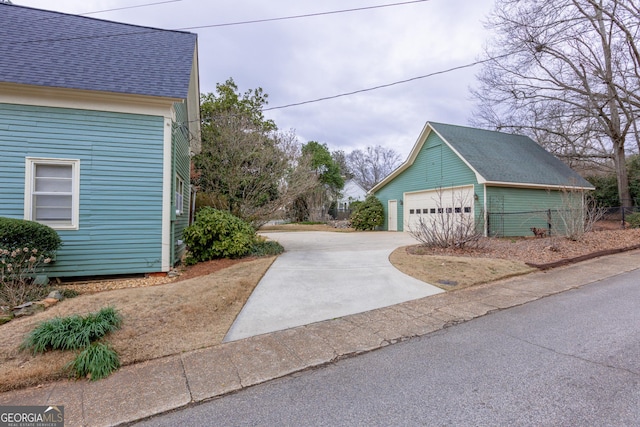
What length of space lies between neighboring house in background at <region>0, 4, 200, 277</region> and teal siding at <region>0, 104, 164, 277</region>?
0.02 meters

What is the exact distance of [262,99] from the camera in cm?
2164

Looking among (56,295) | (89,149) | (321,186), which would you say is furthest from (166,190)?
(321,186)

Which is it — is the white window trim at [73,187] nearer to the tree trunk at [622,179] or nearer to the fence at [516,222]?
the fence at [516,222]

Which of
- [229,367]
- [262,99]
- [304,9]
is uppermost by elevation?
[262,99]

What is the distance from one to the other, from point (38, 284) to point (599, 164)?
28921mm

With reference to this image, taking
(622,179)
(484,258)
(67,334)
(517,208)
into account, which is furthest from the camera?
(622,179)

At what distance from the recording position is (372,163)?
47156 millimetres

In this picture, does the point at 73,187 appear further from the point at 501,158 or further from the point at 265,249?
the point at 501,158

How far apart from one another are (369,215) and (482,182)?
7702 mm

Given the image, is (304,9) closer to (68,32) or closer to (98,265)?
(68,32)

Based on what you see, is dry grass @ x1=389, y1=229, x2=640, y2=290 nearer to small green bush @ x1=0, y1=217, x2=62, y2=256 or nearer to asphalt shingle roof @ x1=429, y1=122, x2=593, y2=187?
asphalt shingle roof @ x1=429, y1=122, x2=593, y2=187

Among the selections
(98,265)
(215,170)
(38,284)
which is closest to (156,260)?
(98,265)

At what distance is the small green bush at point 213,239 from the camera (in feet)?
25.5

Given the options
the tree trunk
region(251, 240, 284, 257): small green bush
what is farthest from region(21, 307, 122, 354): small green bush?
the tree trunk
